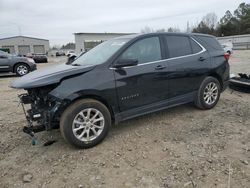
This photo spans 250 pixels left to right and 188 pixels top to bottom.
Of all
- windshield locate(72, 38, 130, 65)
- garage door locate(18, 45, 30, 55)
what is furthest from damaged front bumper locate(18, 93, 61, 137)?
garage door locate(18, 45, 30, 55)

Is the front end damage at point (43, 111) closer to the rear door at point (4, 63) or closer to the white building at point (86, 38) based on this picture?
the rear door at point (4, 63)

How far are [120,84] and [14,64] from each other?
415 inches

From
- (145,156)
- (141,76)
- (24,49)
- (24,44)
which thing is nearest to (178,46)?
(141,76)

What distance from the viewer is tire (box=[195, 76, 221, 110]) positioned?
5258 mm

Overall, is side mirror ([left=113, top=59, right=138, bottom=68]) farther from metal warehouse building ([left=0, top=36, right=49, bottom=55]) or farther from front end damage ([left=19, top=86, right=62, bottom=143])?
metal warehouse building ([left=0, top=36, right=49, bottom=55])

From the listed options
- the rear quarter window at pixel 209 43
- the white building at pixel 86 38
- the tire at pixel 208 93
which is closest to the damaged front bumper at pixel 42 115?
the tire at pixel 208 93

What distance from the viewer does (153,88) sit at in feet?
14.7

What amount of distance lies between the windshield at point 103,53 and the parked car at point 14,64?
9.30m

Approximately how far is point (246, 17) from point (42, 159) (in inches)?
2382

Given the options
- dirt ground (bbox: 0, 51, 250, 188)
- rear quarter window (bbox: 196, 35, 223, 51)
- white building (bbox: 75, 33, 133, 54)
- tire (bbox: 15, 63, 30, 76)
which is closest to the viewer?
dirt ground (bbox: 0, 51, 250, 188)

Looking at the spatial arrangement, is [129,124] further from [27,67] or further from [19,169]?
[27,67]

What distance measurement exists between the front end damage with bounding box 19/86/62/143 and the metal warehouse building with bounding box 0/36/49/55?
198 ft

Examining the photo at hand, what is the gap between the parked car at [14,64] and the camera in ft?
42.2

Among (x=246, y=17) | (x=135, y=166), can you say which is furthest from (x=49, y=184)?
(x=246, y=17)
